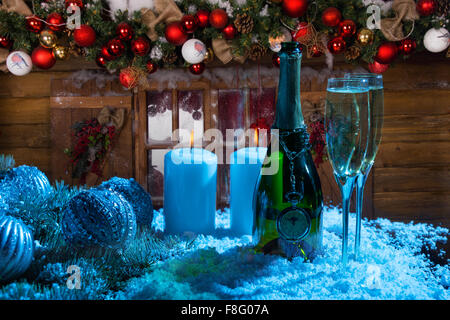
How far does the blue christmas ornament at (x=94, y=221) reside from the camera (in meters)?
0.55

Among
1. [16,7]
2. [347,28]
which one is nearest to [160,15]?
[16,7]

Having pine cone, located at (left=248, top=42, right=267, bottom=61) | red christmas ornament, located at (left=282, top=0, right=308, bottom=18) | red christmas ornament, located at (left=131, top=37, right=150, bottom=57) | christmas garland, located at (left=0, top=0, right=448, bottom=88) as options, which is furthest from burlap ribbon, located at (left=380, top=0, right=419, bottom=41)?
red christmas ornament, located at (left=131, top=37, right=150, bottom=57)

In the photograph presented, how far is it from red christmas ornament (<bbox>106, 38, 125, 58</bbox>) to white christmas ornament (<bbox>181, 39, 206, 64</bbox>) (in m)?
0.20

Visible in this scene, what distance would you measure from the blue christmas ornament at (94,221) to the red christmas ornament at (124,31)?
0.91 metres

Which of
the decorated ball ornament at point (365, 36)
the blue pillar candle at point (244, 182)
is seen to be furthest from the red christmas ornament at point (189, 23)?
the blue pillar candle at point (244, 182)

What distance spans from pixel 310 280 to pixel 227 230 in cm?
26

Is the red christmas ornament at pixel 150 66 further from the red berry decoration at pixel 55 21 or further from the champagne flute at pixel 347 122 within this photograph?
the champagne flute at pixel 347 122

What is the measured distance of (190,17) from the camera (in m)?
1.32

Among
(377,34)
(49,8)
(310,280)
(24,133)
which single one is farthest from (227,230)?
(24,133)

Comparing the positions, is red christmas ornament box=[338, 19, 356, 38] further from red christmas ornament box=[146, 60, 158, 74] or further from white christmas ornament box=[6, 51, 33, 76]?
white christmas ornament box=[6, 51, 33, 76]

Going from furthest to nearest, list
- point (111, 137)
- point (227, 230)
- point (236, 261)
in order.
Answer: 1. point (111, 137)
2. point (227, 230)
3. point (236, 261)

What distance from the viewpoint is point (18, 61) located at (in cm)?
144
